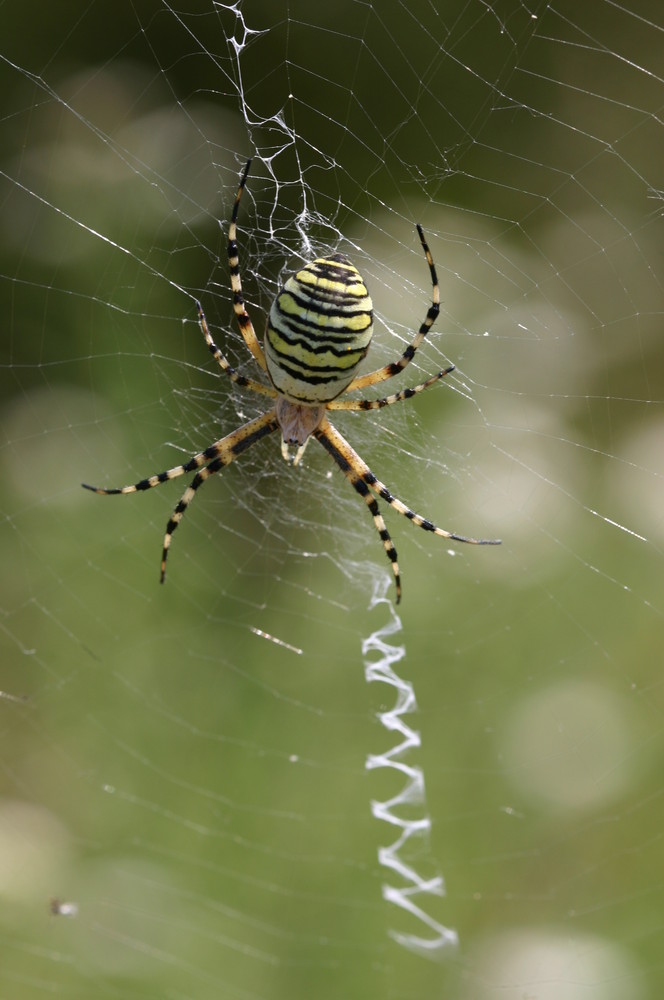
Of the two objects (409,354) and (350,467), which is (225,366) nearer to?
(409,354)

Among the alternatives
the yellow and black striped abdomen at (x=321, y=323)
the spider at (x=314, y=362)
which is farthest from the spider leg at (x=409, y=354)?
the yellow and black striped abdomen at (x=321, y=323)

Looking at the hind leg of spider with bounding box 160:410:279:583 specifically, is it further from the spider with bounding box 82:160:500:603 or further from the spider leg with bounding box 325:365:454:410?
the spider leg with bounding box 325:365:454:410

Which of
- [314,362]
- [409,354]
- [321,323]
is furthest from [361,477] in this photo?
[321,323]

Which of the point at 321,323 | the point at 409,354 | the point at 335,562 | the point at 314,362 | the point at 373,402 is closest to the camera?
the point at 321,323

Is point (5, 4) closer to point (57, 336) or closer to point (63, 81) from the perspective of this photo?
point (63, 81)

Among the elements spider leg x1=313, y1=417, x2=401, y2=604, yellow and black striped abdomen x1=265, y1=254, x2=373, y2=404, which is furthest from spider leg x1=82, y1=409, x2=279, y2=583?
yellow and black striped abdomen x1=265, y1=254, x2=373, y2=404

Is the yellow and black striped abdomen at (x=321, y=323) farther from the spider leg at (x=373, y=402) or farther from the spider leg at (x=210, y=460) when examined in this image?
the spider leg at (x=210, y=460)
